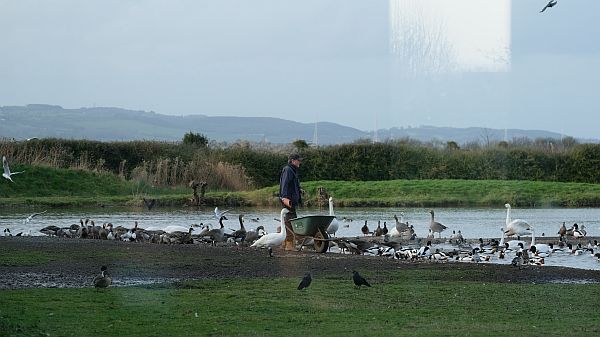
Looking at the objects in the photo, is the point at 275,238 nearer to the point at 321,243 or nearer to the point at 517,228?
the point at 321,243

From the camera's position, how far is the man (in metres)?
21.4

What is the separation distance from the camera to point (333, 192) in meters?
51.8

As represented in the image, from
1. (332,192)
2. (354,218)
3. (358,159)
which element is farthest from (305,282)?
(358,159)

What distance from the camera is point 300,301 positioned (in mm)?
13359

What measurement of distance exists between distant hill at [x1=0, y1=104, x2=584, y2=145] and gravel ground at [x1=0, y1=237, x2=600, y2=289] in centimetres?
11378

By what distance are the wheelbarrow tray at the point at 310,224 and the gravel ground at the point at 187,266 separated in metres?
0.45

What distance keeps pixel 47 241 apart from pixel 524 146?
41.5 m

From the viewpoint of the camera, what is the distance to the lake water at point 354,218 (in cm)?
3241

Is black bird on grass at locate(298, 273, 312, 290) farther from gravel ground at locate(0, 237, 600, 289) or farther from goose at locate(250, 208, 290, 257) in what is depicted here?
goose at locate(250, 208, 290, 257)

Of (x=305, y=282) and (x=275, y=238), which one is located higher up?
(x=275, y=238)

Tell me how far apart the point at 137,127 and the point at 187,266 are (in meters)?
159

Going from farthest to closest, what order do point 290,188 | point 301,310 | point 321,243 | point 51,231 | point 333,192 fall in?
point 333,192 < point 51,231 < point 321,243 < point 290,188 < point 301,310

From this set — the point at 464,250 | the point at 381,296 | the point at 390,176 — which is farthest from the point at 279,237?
the point at 390,176

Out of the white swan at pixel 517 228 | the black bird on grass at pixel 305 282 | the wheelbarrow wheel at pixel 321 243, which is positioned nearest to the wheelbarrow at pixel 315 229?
the wheelbarrow wheel at pixel 321 243
